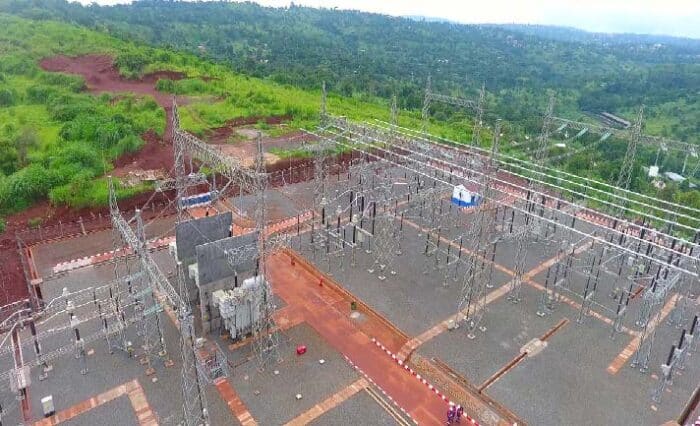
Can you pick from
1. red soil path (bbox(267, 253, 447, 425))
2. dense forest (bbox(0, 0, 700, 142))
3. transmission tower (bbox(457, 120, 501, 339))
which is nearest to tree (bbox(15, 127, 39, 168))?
red soil path (bbox(267, 253, 447, 425))

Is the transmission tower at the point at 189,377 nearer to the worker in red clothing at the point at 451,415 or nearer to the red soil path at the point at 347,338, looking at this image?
the red soil path at the point at 347,338

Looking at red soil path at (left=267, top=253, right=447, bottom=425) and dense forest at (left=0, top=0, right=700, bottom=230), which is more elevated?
dense forest at (left=0, top=0, right=700, bottom=230)

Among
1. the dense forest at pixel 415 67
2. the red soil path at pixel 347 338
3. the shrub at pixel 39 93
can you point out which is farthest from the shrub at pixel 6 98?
the red soil path at pixel 347 338

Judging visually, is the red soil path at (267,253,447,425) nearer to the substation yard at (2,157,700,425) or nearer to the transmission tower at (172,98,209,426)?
the substation yard at (2,157,700,425)

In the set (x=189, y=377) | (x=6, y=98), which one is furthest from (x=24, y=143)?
(x=189, y=377)

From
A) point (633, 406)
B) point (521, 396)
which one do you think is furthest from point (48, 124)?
point (633, 406)
